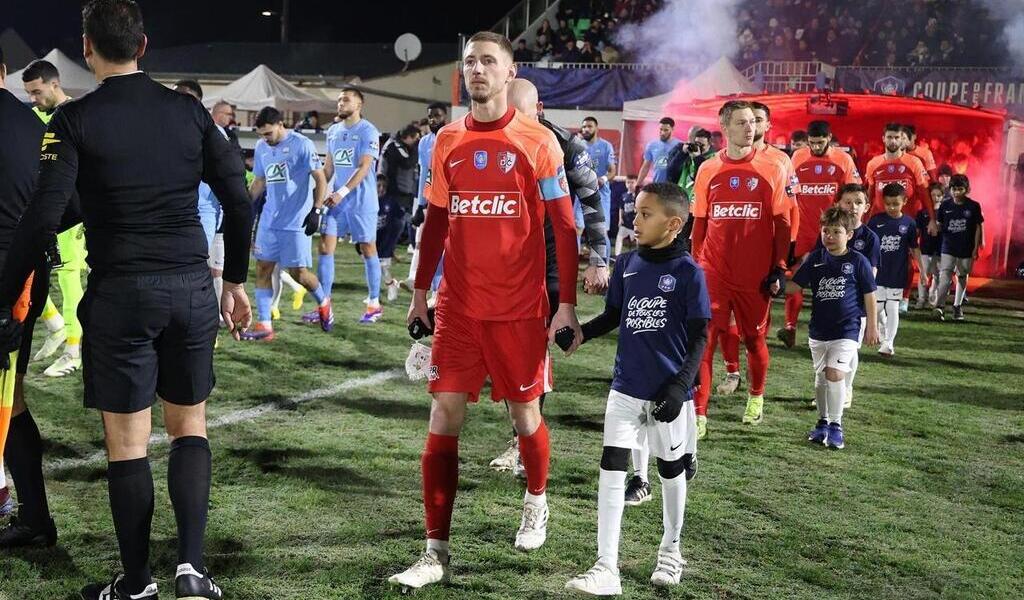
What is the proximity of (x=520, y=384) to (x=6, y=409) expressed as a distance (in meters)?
2.13

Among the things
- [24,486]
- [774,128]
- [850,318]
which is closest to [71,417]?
[24,486]

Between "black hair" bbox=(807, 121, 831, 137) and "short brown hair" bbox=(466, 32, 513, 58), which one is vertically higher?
"black hair" bbox=(807, 121, 831, 137)

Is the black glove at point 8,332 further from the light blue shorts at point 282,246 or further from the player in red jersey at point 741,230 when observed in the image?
the light blue shorts at point 282,246

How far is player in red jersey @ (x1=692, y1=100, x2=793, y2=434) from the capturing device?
261 inches

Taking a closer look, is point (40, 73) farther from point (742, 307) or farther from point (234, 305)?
point (742, 307)

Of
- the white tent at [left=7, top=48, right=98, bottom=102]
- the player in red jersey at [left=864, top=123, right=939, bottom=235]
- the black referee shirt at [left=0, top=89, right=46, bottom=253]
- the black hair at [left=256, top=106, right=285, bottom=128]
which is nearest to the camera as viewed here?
the black referee shirt at [left=0, top=89, right=46, bottom=253]

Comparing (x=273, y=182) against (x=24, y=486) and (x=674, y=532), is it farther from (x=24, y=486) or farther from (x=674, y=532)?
(x=674, y=532)

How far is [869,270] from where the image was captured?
686 cm

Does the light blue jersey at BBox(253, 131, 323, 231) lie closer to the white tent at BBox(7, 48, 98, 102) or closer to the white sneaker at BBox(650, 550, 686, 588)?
the white sneaker at BBox(650, 550, 686, 588)

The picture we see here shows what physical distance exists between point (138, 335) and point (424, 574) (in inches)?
57.2

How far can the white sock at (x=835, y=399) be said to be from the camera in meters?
6.66

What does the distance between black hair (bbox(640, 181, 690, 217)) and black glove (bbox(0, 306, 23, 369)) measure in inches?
99.6

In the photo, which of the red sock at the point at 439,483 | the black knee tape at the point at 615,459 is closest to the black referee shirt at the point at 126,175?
the red sock at the point at 439,483

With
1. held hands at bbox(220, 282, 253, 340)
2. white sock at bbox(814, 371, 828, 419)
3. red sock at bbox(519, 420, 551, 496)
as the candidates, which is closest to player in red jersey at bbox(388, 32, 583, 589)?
red sock at bbox(519, 420, 551, 496)
